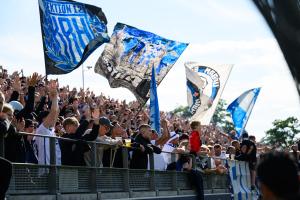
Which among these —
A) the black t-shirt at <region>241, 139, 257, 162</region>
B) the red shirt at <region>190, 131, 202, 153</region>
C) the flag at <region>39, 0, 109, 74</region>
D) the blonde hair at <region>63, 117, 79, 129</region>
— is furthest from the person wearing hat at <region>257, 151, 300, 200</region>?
the black t-shirt at <region>241, 139, 257, 162</region>

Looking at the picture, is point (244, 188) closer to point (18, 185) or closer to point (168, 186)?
point (168, 186)

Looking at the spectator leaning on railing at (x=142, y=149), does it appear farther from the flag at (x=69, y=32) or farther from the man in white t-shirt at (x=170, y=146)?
the flag at (x=69, y=32)

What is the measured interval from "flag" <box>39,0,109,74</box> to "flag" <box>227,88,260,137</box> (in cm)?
1242

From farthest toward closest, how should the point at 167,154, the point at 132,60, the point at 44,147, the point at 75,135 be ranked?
the point at 132,60, the point at 167,154, the point at 75,135, the point at 44,147

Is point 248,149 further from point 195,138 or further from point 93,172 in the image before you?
point 93,172

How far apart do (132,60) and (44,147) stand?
9419 millimetres

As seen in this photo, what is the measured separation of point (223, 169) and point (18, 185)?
36.4 feet

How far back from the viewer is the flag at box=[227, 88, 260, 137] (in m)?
28.8

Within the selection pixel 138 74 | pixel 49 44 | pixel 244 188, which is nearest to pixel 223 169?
pixel 244 188

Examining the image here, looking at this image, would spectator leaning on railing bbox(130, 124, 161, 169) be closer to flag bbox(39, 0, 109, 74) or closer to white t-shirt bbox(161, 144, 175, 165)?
white t-shirt bbox(161, 144, 175, 165)

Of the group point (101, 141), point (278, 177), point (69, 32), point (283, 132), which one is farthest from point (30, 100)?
point (283, 132)

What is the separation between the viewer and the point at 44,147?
11.5 m

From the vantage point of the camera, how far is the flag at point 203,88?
24.9 meters

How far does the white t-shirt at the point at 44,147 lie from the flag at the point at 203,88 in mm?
13076
